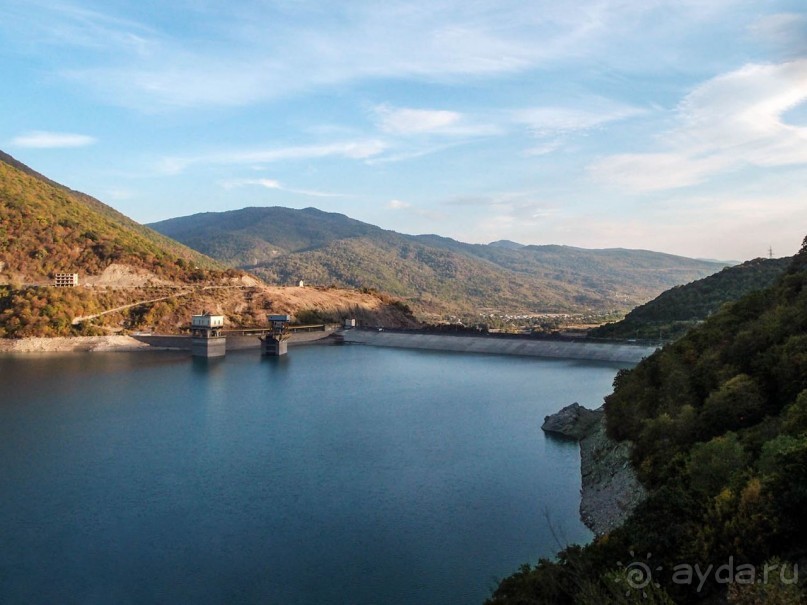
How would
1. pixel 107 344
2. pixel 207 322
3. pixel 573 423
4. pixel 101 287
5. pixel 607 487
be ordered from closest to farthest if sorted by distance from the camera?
1. pixel 607 487
2. pixel 573 423
3. pixel 207 322
4. pixel 107 344
5. pixel 101 287

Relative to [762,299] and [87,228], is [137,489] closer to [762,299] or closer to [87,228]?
[762,299]

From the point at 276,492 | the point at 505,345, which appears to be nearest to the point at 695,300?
the point at 505,345

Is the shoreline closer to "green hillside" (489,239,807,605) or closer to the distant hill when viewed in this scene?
the distant hill

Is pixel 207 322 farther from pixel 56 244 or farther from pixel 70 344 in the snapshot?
pixel 56 244

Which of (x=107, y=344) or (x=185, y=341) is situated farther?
(x=185, y=341)

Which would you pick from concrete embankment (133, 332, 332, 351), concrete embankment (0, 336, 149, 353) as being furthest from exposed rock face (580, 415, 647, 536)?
concrete embankment (0, 336, 149, 353)

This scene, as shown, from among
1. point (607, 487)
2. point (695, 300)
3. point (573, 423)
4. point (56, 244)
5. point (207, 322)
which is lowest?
point (607, 487)
